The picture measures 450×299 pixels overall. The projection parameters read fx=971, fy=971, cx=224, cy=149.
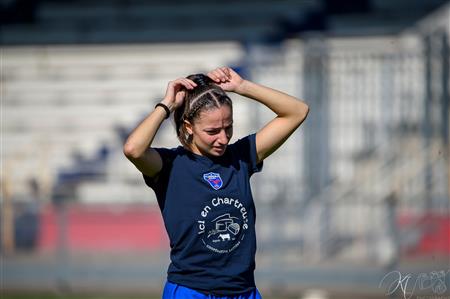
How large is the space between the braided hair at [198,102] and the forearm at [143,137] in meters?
0.09

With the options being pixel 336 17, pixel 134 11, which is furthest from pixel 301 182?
pixel 134 11

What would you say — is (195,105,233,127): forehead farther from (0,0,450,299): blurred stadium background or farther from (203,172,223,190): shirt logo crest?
(0,0,450,299): blurred stadium background

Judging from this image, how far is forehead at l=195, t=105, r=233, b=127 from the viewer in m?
3.65

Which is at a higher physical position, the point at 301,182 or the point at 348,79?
the point at 348,79

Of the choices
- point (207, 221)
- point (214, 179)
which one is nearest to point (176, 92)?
point (214, 179)

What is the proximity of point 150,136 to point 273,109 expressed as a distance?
0.59m

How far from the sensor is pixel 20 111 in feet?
42.9

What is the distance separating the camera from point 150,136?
3691mm

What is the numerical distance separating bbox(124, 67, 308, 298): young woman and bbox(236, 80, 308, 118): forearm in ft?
0.35

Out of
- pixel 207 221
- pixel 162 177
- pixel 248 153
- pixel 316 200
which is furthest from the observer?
pixel 316 200

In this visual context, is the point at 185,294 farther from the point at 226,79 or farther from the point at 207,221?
the point at 226,79

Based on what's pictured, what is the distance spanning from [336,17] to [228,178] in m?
10.7

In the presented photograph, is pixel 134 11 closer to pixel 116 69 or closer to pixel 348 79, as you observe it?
pixel 116 69

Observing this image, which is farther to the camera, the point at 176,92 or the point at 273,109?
the point at 273,109
